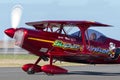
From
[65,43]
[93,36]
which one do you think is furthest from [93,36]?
[65,43]

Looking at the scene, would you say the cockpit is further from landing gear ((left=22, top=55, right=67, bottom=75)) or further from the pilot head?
landing gear ((left=22, top=55, right=67, bottom=75))

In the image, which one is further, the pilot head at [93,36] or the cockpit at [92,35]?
the pilot head at [93,36]

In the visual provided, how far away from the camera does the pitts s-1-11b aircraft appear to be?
2259cm

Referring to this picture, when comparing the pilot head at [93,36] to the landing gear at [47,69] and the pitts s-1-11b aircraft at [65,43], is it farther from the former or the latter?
the landing gear at [47,69]

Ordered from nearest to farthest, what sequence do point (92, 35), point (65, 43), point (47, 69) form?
point (47, 69)
point (65, 43)
point (92, 35)

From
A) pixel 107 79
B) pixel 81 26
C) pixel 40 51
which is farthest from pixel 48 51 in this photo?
pixel 107 79

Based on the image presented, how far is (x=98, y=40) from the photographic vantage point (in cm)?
2394

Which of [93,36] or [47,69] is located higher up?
[93,36]

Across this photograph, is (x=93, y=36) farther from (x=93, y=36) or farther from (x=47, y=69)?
(x=47, y=69)

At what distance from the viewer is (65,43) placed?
2312 centimetres

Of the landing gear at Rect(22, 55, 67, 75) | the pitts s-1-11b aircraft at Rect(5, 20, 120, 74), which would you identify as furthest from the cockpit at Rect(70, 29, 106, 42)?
the landing gear at Rect(22, 55, 67, 75)

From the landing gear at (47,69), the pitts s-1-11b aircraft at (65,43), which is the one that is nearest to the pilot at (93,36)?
the pitts s-1-11b aircraft at (65,43)

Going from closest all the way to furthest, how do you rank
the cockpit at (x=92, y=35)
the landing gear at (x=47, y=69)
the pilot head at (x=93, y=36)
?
the landing gear at (x=47, y=69), the cockpit at (x=92, y=35), the pilot head at (x=93, y=36)

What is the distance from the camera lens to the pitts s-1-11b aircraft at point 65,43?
22.6 meters
